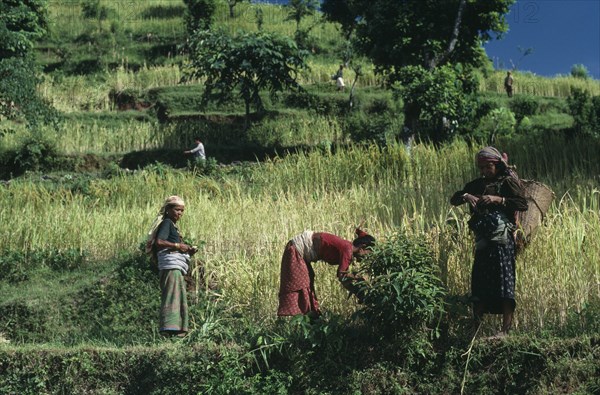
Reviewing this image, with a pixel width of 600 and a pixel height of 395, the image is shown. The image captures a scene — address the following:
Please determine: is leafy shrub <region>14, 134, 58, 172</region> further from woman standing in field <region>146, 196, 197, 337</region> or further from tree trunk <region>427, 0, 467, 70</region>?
woman standing in field <region>146, 196, 197, 337</region>

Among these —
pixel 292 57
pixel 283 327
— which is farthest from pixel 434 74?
pixel 283 327

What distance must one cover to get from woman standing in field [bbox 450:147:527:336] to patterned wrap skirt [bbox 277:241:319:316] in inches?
52.7

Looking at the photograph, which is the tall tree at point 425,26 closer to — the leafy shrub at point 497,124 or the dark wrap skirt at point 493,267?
the leafy shrub at point 497,124

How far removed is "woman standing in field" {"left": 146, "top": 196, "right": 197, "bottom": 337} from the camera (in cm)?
743

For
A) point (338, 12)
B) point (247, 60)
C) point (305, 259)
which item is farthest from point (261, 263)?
point (338, 12)

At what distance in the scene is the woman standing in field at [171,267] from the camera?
7434 mm

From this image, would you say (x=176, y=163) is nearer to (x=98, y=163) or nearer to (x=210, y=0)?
(x=98, y=163)

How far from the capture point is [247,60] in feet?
63.0

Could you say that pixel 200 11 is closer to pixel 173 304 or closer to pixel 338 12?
pixel 338 12

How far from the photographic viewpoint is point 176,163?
59.5 feet

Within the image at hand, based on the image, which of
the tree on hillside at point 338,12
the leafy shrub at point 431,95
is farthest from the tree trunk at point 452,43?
the tree on hillside at point 338,12

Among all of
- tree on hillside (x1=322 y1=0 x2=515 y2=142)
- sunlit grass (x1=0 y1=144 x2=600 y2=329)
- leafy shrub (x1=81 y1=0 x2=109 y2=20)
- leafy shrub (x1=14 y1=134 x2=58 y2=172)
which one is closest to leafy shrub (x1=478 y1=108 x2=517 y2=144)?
tree on hillside (x1=322 y1=0 x2=515 y2=142)

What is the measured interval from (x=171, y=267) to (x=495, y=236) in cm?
285

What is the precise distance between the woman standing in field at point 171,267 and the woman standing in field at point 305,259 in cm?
103
